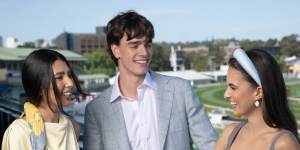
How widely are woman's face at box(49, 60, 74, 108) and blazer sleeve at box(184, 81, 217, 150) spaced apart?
682 millimetres

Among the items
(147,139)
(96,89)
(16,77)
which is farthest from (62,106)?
(96,89)

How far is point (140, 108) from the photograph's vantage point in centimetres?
264

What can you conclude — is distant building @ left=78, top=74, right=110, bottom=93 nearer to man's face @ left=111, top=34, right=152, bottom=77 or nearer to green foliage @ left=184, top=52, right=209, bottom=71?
green foliage @ left=184, top=52, right=209, bottom=71

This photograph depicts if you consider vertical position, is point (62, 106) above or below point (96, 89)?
above

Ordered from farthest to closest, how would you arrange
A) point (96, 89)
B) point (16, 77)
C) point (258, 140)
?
point (96, 89) → point (16, 77) → point (258, 140)

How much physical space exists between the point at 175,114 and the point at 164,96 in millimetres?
129

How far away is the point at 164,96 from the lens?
2656 mm

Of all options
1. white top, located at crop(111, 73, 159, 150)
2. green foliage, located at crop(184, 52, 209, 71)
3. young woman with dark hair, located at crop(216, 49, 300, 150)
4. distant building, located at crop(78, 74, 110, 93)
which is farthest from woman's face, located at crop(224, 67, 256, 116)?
green foliage, located at crop(184, 52, 209, 71)

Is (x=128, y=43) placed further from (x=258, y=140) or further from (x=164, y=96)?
(x=258, y=140)

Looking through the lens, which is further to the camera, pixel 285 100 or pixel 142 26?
pixel 142 26

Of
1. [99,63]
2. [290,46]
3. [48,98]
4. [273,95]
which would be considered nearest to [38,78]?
[48,98]

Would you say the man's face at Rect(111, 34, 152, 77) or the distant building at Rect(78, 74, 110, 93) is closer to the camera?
the man's face at Rect(111, 34, 152, 77)

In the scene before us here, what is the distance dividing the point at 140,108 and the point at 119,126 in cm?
16

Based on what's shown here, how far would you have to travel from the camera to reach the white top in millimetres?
2582
